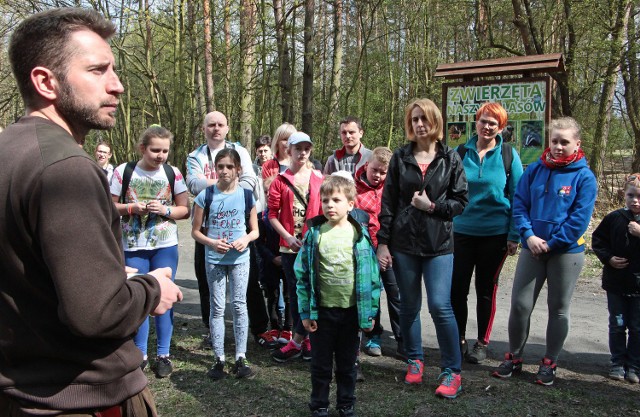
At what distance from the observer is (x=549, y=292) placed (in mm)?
4160

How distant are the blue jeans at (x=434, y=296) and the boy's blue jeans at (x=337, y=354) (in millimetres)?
630

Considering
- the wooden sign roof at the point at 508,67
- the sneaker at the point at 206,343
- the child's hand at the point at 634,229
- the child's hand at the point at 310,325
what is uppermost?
the wooden sign roof at the point at 508,67

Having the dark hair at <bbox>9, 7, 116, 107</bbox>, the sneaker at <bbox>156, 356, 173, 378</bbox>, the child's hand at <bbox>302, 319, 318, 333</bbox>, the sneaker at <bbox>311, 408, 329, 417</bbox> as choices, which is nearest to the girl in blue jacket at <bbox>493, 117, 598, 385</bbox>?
the sneaker at <bbox>311, 408, 329, 417</bbox>

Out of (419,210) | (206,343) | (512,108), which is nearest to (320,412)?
(419,210)

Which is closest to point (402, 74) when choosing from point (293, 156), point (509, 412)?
point (293, 156)

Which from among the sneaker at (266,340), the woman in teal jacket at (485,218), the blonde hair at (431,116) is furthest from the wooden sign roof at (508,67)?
the sneaker at (266,340)

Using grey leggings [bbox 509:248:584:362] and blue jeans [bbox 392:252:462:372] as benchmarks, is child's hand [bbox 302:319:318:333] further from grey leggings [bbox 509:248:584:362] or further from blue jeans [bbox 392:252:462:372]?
grey leggings [bbox 509:248:584:362]

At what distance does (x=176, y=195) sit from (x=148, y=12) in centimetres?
871

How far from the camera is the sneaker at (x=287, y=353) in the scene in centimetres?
468

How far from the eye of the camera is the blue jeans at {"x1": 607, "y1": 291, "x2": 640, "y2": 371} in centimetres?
421

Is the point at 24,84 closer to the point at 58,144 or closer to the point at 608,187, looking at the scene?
the point at 58,144

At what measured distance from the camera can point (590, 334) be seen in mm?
5164

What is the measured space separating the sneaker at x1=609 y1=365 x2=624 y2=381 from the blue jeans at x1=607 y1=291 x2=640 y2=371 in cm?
4

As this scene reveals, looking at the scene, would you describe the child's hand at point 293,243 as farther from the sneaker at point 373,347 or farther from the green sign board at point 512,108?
the green sign board at point 512,108
